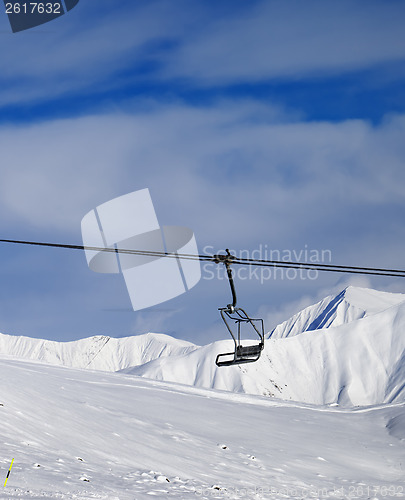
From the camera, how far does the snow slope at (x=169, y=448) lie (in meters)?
17.8

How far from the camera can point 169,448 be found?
26219mm

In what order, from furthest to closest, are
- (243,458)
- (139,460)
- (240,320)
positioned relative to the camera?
(243,458) < (139,460) < (240,320)

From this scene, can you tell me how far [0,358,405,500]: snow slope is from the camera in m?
17.8

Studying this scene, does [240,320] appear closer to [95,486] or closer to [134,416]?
[95,486]

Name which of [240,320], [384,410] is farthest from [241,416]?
[240,320]

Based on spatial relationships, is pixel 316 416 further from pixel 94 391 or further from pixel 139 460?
pixel 139 460

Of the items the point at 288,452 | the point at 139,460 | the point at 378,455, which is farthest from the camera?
the point at 378,455

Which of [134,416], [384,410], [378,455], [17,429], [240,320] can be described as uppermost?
[240,320]

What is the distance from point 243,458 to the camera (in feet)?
88.0

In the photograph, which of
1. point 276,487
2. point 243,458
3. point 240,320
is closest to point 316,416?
point 243,458

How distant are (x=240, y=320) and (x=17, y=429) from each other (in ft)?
38.3

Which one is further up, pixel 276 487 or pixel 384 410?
pixel 276 487

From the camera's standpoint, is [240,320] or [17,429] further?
[17,429]

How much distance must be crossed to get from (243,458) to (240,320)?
1515cm
